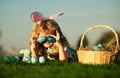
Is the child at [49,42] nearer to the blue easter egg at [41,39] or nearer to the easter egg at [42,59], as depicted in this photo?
the blue easter egg at [41,39]

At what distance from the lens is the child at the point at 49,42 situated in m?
7.68

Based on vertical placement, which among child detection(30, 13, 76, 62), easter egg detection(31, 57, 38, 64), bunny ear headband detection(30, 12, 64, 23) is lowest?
easter egg detection(31, 57, 38, 64)

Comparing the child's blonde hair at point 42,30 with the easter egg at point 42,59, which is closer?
the easter egg at point 42,59

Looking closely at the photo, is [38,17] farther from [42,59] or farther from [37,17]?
[42,59]

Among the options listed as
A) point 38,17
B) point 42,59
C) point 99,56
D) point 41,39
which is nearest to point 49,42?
point 41,39

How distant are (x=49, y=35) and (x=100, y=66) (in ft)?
5.46

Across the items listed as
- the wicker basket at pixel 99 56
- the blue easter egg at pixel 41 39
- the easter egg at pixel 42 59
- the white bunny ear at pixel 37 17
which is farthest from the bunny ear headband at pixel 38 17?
the wicker basket at pixel 99 56

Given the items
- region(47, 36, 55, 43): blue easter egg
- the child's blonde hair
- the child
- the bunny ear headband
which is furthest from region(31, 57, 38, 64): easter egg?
the bunny ear headband

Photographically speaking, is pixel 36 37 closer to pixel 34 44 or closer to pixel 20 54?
pixel 34 44

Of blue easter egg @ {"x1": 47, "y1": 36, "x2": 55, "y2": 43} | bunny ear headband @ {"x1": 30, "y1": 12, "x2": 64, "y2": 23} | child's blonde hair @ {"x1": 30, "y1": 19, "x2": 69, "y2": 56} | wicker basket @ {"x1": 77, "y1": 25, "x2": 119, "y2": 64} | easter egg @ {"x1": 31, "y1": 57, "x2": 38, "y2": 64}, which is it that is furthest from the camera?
bunny ear headband @ {"x1": 30, "y1": 12, "x2": 64, "y2": 23}

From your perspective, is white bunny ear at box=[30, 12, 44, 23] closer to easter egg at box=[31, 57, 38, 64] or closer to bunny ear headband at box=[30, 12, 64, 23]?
bunny ear headband at box=[30, 12, 64, 23]

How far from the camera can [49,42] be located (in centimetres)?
784

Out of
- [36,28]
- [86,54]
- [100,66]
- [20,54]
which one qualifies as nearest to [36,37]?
[36,28]

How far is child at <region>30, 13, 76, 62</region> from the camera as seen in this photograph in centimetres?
768
